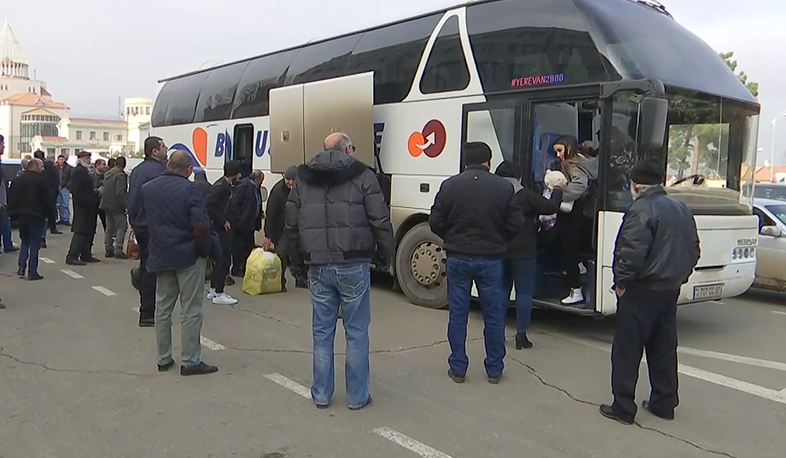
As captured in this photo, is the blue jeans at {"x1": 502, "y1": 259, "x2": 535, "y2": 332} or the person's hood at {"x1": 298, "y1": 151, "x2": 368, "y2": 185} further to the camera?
the blue jeans at {"x1": 502, "y1": 259, "x2": 535, "y2": 332}

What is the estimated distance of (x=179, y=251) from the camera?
565 centimetres

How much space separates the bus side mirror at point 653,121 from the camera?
6.30 m

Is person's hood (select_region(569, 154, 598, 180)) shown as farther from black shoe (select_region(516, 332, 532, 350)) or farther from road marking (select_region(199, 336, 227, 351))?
road marking (select_region(199, 336, 227, 351))

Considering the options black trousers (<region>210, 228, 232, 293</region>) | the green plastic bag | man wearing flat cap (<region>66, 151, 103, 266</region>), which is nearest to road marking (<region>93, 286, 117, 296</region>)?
black trousers (<region>210, 228, 232, 293</region>)

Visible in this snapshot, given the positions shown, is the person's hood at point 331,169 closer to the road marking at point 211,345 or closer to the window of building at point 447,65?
the road marking at point 211,345

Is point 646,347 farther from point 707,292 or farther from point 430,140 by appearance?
point 430,140

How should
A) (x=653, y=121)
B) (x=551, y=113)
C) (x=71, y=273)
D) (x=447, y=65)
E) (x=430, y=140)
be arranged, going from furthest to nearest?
1. (x=71, y=273)
2. (x=430, y=140)
3. (x=447, y=65)
4. (x=551, y=113)
5. (x=653, y=121)

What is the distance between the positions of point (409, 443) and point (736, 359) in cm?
392

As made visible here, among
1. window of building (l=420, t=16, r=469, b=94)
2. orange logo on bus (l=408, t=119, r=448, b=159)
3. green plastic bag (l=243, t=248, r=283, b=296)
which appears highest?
window of building (l=420, t=16, r=469, b=94)

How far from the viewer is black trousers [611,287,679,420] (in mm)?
4855

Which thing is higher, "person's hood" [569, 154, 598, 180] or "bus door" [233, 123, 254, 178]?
"bus door" [233, 123, 254, 178]

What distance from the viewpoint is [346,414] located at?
4.90 metres

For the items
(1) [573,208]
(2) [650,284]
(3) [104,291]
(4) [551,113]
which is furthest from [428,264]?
(3) [104,291]

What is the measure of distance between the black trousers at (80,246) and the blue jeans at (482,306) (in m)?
8.27
